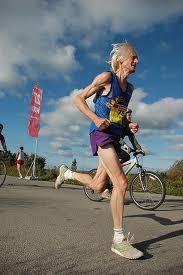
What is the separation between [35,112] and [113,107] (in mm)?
14447

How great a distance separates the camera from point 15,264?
392 centimetres

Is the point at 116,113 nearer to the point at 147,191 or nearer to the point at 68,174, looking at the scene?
the point at 68,174

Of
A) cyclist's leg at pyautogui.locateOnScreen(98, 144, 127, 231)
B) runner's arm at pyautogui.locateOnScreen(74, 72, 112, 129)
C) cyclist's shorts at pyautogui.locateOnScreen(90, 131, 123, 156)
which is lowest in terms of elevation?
cyclist's leg at pyautogui.locateOnScreen(98, 144, 127, 231)

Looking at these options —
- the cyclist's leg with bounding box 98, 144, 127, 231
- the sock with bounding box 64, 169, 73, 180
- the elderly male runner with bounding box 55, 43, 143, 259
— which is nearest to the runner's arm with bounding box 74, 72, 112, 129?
the elderly male runner with bounding box 55, 43, 143, 259

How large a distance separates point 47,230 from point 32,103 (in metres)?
14.1

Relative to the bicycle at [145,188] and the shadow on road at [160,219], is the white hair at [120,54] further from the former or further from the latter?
the bicycle at [145,188]

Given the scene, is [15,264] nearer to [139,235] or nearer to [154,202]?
[139,235]

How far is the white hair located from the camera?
514cm

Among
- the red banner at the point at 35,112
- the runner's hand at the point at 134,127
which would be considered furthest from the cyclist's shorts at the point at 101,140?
the red banner at the point at 35,112

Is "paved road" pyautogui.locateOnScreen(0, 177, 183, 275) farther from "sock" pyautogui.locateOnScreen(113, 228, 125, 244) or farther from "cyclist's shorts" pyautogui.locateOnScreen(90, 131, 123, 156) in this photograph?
"cyclist's shorts" pyautogui.locateOnScreen(90, 131, 123, 156)

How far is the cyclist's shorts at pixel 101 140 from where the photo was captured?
499 cm

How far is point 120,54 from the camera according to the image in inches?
203

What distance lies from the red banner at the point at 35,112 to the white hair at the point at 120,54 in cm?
Answer: 1421

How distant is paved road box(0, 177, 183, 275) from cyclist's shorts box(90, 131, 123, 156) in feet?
3.30
